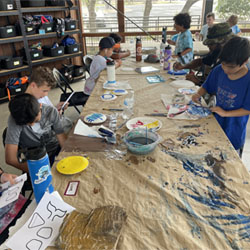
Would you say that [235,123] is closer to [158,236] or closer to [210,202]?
[210,202]

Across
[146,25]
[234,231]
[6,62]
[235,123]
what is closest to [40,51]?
[6,62]

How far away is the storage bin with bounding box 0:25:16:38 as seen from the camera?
3416 mm

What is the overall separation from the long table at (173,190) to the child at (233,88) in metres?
0.28

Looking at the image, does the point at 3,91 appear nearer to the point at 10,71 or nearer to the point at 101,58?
the point at 10,71

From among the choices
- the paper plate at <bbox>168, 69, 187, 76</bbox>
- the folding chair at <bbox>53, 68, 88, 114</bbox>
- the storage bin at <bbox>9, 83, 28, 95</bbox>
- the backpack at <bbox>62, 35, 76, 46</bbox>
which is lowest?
the storage bin at <bbox>9, 83, 28, 95</bbox>

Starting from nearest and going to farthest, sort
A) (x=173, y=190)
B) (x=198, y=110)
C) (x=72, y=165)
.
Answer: (x=173, y=190), (x=72, y=165), (x=198, y=110)

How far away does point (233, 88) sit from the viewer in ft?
4.98

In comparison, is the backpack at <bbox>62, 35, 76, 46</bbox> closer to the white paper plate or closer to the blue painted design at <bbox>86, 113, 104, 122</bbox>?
the white paper plate

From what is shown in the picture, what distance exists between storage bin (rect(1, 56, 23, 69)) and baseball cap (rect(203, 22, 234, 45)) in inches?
117

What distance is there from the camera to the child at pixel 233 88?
1.32 m

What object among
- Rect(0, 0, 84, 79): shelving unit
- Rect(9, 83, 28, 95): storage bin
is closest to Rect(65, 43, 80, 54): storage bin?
Rect(0, 0, 84, 79): shelving unit

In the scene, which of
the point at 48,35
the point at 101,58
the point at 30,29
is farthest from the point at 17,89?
the point at 101,58

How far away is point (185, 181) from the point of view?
0.98 meters

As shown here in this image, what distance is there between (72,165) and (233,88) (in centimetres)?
115
